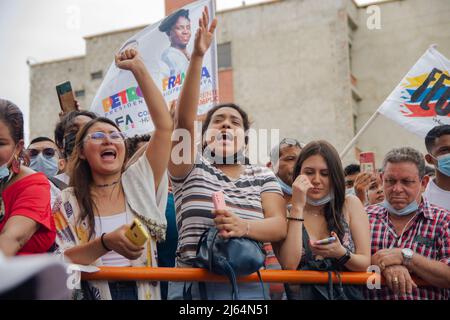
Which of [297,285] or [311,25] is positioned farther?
[311,25]

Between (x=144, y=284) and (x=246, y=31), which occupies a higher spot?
(x=246, y=31)

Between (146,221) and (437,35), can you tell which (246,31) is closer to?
(437,35)

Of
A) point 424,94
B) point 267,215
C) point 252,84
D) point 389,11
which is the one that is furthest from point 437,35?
point 267,215

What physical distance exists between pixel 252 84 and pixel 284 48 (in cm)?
167

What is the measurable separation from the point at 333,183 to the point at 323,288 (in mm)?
627

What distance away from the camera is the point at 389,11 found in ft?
70.6

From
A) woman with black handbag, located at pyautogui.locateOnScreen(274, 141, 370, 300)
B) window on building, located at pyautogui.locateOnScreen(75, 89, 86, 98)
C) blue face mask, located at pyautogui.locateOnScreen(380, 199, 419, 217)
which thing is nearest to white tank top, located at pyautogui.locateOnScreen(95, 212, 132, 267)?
woman with black handbag, located at pyautogui.locateOnScreen(274, 141, 370, 300)

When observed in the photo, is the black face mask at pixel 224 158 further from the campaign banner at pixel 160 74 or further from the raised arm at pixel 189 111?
the campaign banner at pixel 160 74

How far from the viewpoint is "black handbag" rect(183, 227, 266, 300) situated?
3094mm

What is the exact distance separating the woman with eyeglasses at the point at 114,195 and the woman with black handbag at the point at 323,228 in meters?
0.69

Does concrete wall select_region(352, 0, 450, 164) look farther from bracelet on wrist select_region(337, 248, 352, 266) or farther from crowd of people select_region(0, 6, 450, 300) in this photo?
bracelet on wrist select_region(337, 248, 352, 266)

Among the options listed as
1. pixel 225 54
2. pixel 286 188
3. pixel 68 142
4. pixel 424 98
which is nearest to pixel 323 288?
pixel 286 188

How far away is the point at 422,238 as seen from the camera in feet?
12.6

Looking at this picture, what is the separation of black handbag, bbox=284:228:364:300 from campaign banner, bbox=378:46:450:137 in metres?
2.93
